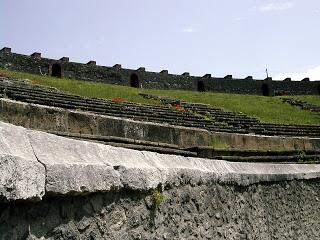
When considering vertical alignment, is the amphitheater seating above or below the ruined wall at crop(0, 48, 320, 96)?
below

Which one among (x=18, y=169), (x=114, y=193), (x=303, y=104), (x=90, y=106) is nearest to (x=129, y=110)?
(x=90, y=106)

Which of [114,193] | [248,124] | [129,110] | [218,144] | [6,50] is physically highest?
[6,50]

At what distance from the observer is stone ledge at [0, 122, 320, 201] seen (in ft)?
7.39

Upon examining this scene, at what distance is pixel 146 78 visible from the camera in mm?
43719

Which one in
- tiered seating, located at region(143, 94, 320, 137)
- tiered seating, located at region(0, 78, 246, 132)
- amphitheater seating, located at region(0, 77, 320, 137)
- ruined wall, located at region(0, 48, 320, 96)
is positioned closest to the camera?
tiered seating, located at region(0, 78, 246, 132)

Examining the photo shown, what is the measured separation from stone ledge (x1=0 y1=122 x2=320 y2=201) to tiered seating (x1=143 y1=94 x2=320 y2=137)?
11.1m

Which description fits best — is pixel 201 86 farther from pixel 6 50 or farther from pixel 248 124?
pixel 248 124

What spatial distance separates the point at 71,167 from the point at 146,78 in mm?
41322

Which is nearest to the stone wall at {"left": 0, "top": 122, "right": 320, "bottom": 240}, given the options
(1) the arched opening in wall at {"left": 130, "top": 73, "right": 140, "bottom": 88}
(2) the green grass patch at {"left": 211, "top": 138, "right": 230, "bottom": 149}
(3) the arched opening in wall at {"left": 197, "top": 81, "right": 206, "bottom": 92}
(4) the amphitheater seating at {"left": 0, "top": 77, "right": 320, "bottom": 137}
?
(2) the green grass patch at {"left": 211, "top": 138, "right": 230, "bottom": 149}

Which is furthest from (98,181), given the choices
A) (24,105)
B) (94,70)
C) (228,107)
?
(94,70)

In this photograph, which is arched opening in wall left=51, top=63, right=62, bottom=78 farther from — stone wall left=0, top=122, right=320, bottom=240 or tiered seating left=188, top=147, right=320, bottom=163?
stone wall left=0, top=122, right=320, bottom=240

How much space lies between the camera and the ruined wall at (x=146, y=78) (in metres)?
35.7

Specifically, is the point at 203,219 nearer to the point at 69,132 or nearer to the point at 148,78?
the point at 69,132

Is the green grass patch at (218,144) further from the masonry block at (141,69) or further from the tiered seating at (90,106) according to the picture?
the masonry block at (141,69)
